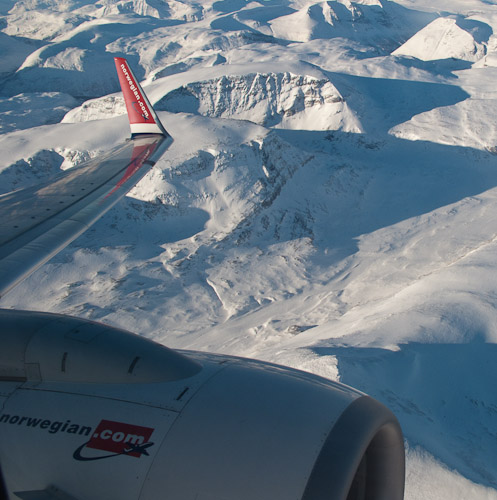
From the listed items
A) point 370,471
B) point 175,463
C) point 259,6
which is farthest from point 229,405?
point 259,6

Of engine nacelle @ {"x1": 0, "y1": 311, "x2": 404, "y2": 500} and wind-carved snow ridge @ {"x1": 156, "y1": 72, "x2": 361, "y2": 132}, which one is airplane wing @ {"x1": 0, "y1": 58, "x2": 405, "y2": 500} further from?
wind-carved snow ridge @ {"x1": 156, "y1": 72, "x2": 361, "y2": 132}

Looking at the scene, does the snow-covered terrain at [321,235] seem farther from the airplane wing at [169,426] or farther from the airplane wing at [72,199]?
the airplane wing at [169,426]

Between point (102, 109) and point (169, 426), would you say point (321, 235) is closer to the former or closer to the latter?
point (102, 109)

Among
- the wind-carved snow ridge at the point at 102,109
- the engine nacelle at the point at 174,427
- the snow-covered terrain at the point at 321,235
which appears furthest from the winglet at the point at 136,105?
the wind-carved snow ridge at the point at 102,109

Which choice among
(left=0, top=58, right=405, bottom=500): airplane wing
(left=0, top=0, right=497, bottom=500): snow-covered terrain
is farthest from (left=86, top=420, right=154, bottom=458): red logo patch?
(left=0, top=0, right=497, bottom=500): snow-covered terrain

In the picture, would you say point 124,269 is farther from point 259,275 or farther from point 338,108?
point 338,108

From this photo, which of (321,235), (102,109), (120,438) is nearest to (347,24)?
(102,109)
